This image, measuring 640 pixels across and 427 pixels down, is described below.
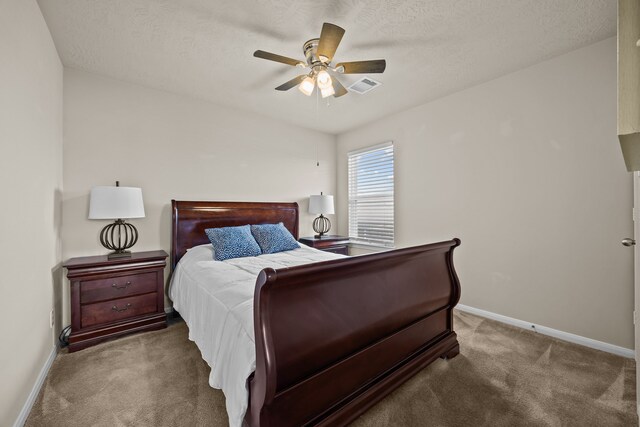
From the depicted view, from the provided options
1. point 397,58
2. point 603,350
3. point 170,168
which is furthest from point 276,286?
point 603,350

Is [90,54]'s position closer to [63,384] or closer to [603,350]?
[63,384]

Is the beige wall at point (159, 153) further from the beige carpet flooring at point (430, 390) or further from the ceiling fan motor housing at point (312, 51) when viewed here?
the ceiling fan motor housing at point (312, 51)

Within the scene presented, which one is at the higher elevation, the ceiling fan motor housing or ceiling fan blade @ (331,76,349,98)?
the ceiling fan motor housing

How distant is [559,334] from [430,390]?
5.21 ft

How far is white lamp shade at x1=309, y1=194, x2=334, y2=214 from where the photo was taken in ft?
13.2

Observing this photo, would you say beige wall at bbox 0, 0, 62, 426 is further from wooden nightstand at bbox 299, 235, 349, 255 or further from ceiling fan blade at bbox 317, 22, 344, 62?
wooden nightstand at bbox 299, 235, 349, 255

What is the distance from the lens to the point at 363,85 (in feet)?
9.52

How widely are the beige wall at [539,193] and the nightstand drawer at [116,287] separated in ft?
10.5

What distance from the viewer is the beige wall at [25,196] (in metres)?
1.39

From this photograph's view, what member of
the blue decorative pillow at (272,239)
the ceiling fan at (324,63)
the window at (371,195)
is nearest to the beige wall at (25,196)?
the ceiling fan at (324,63)

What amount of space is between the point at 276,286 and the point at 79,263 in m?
2.16

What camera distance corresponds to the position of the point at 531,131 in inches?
102

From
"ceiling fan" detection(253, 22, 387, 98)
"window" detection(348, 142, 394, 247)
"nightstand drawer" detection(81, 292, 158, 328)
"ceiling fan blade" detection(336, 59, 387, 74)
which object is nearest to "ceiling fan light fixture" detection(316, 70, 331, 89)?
"ceiling fan" detection(253, 22, 387, 98)

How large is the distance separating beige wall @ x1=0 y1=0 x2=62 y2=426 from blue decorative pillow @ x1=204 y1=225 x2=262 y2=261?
1.25m
